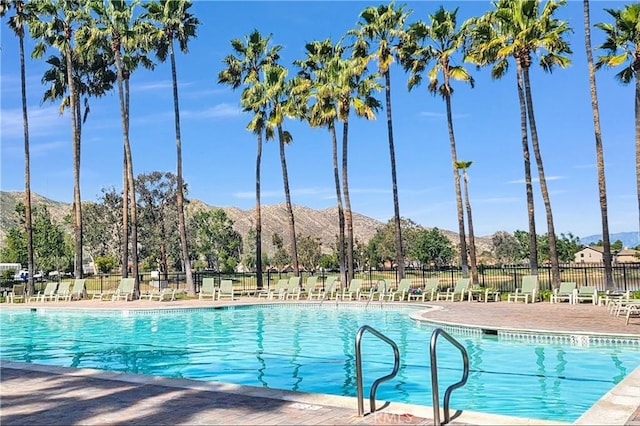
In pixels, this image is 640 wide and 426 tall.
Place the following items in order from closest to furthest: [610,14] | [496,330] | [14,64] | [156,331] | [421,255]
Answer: [496,330] < [156,331] < [610,14] < [14,64] < [421,255]

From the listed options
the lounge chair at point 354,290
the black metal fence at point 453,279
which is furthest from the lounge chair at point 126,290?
the lounge chair at point 354,290

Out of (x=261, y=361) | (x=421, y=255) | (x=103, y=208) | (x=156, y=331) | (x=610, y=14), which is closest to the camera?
(x=261, y=361)

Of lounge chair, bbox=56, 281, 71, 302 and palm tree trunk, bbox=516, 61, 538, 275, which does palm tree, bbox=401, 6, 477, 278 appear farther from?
lounge chair, bbox=56, 281, 71, 302

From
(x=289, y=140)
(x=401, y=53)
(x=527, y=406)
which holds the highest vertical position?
(x=401, y=53)

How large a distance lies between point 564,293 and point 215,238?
59510 mm

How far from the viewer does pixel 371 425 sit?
191 inches

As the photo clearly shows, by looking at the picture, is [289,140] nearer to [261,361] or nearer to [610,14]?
[610,14]

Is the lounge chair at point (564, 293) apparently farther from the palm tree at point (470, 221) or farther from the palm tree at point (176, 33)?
the palm tree at point (176, 33)

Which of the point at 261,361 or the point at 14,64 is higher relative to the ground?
the point at 14,64

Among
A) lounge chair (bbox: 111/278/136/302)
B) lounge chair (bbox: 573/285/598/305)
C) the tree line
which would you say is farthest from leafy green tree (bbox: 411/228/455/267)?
lounge chair (bbox: 573/285/598/305)

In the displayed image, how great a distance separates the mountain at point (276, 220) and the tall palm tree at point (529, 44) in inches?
3924

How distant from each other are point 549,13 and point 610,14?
2.00 metres

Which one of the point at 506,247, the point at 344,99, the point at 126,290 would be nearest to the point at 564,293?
the point at 344,99

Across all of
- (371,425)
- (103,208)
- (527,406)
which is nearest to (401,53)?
(527,406)
